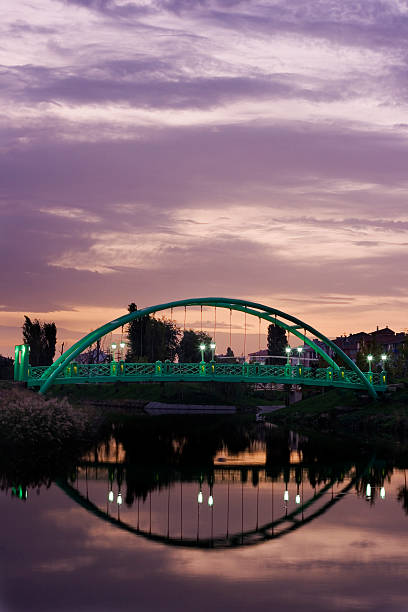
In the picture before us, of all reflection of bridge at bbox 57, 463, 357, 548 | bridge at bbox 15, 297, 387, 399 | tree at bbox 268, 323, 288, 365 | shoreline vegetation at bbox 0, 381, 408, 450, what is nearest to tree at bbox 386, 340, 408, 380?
shoreline vegetation at bbox 0, 381, 408, 450

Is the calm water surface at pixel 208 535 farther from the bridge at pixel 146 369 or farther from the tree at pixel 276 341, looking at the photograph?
the tree at pixel 276 341

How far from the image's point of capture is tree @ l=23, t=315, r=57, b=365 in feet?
354

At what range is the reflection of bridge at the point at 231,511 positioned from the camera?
27.4 m

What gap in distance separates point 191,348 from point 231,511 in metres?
104

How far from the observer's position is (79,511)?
31.5m

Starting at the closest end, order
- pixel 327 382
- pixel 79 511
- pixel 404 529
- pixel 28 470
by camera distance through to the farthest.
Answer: pixel 404 529 → pixel 79 511 → pixel 28 470 → pixel 327 382

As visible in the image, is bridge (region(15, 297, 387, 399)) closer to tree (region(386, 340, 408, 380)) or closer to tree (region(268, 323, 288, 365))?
tree (region(386, 340, 408, 380))

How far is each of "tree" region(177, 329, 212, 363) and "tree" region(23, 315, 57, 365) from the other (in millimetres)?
27063

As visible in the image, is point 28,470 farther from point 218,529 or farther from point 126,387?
point 126,387

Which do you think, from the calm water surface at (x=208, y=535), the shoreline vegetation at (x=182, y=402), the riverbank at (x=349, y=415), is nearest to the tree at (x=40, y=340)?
the shoreline vegetation at (x=182, y=402)

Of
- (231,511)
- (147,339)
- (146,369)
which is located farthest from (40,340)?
(231,511)

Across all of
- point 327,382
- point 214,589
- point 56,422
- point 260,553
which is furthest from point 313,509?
point 327,382

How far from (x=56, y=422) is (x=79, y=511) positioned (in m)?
16.5

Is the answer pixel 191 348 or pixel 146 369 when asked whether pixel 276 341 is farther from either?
pixel 146 369
